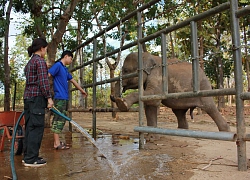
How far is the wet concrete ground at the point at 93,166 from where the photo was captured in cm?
259

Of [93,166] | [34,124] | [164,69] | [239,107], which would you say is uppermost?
[164,69]

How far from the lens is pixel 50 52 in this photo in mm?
7691

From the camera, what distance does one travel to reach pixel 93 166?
9.69ft

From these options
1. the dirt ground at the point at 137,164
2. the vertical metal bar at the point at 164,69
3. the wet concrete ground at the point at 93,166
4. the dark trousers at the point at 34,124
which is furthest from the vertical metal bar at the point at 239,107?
the dark trousers at the point at 34,124

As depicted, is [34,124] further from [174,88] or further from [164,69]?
[174,88]

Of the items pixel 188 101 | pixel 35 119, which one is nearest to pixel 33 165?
pixel 35 119

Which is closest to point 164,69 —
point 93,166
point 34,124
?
point 93,166

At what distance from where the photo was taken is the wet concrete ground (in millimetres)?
2594

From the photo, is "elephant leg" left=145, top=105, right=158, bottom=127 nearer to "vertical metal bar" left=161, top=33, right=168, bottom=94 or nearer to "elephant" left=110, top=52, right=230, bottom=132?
"elephant" left=110, top=52, right=230, bottom=132

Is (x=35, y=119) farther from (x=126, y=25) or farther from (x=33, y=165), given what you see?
(x=126, y=25)

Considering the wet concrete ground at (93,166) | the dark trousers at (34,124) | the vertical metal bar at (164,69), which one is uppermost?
the vertical metal bar at (164,69)

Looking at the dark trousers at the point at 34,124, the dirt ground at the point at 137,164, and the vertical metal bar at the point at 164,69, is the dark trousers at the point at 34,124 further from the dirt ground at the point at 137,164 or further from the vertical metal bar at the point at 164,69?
the vertical metal bar at the point at 164,69

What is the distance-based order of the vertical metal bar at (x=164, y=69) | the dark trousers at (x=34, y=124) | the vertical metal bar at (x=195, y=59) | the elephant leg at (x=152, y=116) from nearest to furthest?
1. the vertical metal bar at (x=195, y=59)
2. the dark trousers at (x=34, y=124)
3. the vertical metal bar at (x=164, y=69)
4. the elephant leg at (x=152, y=116)

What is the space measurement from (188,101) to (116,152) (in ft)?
6.90
